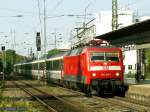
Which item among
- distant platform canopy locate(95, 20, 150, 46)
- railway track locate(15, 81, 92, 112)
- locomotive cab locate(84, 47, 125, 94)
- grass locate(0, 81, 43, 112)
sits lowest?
railway track locate(15, 81, 92, 112)

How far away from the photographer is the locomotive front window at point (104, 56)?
92.8 feet

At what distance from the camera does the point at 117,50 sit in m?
28.6

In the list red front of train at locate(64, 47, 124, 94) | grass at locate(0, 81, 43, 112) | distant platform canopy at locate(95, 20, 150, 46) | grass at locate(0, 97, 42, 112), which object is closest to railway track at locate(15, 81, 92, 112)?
grass at locate(0, 81, 43, 112)

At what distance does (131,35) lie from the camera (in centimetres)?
3331

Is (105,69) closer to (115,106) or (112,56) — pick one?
(112,56)

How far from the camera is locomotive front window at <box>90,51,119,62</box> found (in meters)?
28.3

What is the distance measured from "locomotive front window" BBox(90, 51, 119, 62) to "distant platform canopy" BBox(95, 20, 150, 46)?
6.80ft

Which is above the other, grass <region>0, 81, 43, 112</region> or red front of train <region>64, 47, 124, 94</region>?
red front of train <region>64, 47, 124, 94</region>

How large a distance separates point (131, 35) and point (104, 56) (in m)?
5.50

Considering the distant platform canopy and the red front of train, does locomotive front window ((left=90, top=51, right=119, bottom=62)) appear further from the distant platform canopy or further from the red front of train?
the distant platform canopy

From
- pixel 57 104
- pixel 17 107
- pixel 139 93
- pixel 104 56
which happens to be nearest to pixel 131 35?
pixel 104 56

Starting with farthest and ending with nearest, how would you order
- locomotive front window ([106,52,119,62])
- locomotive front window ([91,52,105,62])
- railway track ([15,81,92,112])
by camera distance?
1. locomotive front window ([106,52,119,62])
2. locomotive front window ([91,52,105,62])
3. railway track ([15,81,92,112])

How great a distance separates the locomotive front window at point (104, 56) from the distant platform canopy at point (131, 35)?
2072 millimetres

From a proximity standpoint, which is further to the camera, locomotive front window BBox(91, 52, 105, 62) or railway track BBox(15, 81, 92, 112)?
locomotive front window BBox(91, 52, 105, 62)
